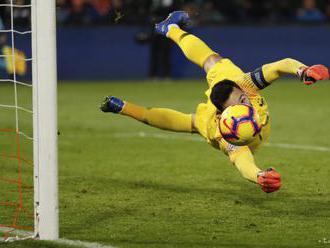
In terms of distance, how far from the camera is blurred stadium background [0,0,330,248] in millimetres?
6977

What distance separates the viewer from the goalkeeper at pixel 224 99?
7105 mm

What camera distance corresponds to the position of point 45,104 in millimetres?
6211

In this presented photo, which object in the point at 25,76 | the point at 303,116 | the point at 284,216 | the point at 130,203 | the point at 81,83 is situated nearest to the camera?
the point at 284,216

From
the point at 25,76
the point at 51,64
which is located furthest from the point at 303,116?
the point at 51,64

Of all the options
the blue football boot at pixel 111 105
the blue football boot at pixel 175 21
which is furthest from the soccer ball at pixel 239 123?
the blue football boot at pixel 175 21

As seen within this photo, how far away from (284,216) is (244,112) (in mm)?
946

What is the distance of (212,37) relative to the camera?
2281cm

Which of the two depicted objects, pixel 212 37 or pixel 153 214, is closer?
pixel 153 214

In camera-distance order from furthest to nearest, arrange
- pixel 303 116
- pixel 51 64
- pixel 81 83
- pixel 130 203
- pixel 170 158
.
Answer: pixel 81 83 < pixel 303 116 < pixel 170 158 < pixel 130 203 < pixel 51 64

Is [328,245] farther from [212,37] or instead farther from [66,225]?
[212,37]

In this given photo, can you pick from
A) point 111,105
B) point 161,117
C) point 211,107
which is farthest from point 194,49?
point 111,105

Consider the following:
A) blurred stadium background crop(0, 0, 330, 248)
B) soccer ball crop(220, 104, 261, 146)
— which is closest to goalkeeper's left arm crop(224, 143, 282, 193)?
soccer ball crop(220, 104, 261, 146)

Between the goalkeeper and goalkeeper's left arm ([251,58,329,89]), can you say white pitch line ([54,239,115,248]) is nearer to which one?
the goalkeeper

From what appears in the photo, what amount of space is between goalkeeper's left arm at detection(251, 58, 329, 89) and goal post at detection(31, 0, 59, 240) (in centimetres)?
203
